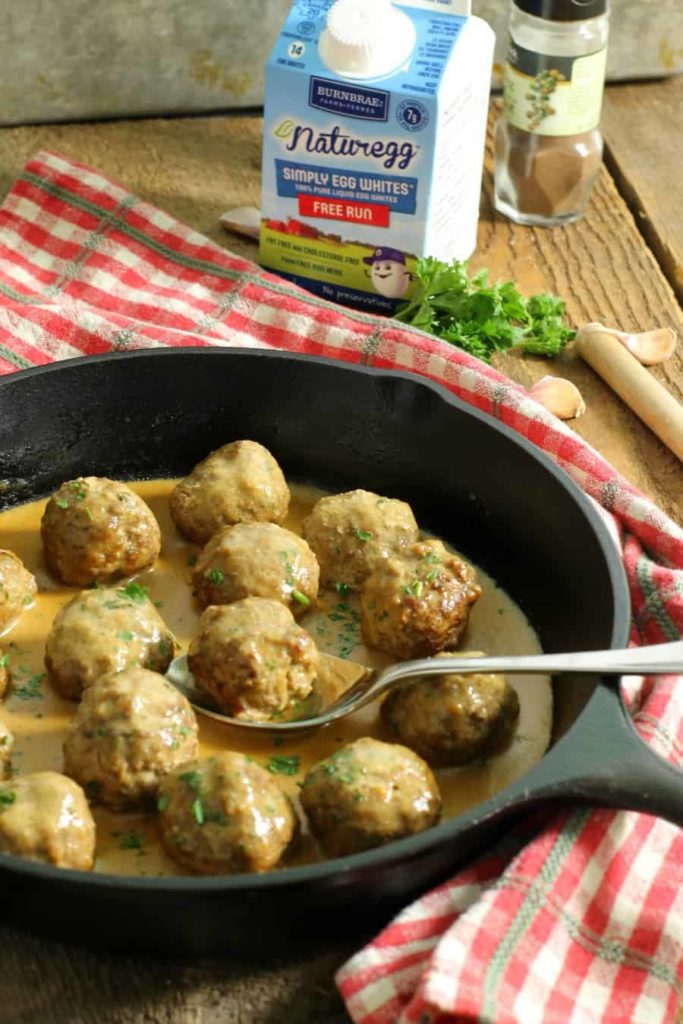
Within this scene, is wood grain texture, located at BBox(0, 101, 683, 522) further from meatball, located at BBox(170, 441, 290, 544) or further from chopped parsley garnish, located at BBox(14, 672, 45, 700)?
chopped parsley garnish, located at BBox(14, 672, 45, 700)

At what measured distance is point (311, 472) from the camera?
3.18 meters

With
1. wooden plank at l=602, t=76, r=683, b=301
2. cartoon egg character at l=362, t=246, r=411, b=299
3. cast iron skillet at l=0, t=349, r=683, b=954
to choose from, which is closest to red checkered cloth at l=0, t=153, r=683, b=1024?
cast iron skillet at l=0, t=349, r=683, b=954

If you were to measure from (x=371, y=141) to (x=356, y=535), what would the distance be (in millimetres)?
1176

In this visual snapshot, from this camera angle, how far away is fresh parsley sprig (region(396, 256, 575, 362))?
Result: 352cm

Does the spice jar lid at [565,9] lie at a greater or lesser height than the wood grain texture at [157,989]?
greater

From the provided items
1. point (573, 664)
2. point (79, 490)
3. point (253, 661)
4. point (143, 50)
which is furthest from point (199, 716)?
point (143, 50)

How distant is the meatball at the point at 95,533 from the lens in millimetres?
2771

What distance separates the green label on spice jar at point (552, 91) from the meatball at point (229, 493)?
1483 millimetres

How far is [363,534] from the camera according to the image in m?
2.83

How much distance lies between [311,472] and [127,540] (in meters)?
0.55

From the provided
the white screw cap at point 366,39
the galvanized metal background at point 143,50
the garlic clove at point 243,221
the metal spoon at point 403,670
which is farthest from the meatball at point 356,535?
the galvanized metal background at point 143,50

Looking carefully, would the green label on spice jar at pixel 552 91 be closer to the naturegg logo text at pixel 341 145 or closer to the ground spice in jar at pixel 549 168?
the ground spice in jar at pixel 549 168

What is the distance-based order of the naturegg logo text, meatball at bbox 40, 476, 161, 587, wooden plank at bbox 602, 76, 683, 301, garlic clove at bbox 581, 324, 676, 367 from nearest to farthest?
meatball at bbox 40, 476, 161, 587, the naturegg logo text, garlic clove at bbox 581, 324, 676, 367, wooden plank at bbox 602, 76, 683, 301

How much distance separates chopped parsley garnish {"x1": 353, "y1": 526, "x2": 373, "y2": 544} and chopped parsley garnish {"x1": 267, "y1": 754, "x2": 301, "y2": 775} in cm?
53
